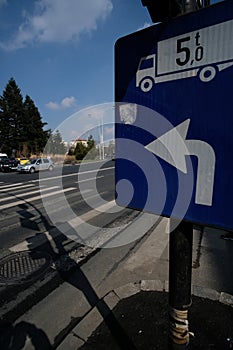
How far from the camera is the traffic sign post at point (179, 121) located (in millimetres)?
891

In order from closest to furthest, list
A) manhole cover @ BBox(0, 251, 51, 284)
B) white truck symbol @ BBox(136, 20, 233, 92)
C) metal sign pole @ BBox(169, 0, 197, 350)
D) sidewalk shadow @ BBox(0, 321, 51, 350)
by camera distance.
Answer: white truck symbol @ BBox(136, 20, 233, 92)
metal sign pole @ BBox(169, 0, 197, 350)
sidewalk shadow @ BBox(0, 321, 51, 350)
manhole cover @ BBox(0, 251, 51, 284)

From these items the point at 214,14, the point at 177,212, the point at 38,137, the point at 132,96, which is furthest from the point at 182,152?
the point at 38,137

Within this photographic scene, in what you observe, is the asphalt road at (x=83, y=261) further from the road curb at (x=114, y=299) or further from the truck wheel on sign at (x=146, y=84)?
the truck wheel on sign at (x=146, y=84)

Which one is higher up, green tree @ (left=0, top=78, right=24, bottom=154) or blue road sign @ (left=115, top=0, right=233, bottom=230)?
green tree @ (left=0, top=78, right=24, bottom=154)

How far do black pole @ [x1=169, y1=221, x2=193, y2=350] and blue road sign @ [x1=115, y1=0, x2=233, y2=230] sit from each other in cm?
24

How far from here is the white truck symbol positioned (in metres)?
0.86

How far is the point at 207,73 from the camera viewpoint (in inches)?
36.0

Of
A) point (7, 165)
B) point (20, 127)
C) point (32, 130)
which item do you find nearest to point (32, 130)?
point (32, 130)

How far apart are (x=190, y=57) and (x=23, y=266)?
4.03 meters

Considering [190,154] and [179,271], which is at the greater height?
[190,154]

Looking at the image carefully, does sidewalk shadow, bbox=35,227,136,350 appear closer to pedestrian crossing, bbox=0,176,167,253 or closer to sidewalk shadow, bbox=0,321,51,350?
sidewalk shadow, bbox=0,321,51,350

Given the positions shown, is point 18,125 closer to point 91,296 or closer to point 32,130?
point 32,130

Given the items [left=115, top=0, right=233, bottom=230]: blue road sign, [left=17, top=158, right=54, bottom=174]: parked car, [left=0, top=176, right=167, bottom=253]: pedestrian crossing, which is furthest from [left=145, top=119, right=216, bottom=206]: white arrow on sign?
[left=17, top=158, right=54, bottom=174]: parked car

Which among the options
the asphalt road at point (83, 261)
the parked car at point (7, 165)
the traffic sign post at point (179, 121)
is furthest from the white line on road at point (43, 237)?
the parked car at point (7, 165)
